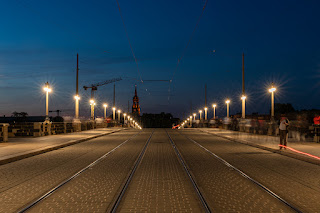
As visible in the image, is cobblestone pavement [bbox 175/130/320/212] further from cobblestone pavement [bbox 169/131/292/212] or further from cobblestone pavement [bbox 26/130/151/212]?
cobblestone pavement [bbox 26/130/151/212]

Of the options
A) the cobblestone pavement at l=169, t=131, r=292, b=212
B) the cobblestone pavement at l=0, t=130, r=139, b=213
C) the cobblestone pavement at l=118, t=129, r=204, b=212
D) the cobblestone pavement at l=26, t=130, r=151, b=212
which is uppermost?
the cobblestone pavement at l=169, t=131, r=292, b=212

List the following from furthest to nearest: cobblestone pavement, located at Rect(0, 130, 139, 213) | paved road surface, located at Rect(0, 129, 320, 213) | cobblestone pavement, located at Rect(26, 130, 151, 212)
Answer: cobblestone pavement, located at Rect(0, 130, 139, 213) → paved road surface, located at Rect(0, 129, 320, 213) → cobblestone pavement, located at Rect(26, 130, 151, 212)

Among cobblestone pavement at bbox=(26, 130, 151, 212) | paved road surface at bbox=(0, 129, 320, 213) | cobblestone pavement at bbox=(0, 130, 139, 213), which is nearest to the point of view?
cobblestone pavement at bbox=(26, 130, 151, 212)

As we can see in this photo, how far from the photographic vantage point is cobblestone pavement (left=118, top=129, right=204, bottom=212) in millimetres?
6104

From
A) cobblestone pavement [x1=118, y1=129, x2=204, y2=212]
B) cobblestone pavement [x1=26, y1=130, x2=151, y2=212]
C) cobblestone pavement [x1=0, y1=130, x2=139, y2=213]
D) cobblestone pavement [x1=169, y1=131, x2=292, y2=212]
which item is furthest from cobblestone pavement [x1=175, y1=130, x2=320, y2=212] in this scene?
cobblestone pavement [x1=0, y1=130, x2=139, y2=213]

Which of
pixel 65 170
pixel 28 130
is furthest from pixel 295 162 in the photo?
pixel 28 130

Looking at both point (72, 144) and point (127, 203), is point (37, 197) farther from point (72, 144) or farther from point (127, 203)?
point (72, 144)

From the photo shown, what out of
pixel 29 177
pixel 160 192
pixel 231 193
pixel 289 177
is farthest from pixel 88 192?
pixel 289 177

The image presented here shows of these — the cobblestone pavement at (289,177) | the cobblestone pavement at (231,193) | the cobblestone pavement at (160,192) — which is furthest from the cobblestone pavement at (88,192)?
the cobblestone pavement at (289,177)

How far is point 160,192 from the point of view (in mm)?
7336

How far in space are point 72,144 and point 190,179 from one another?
46.9 ft

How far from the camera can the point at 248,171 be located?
10.4 meters

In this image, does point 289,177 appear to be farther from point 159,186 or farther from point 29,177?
point 29,177

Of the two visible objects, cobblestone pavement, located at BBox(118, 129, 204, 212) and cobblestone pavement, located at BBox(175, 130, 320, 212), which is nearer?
cobblestone pavement, located at BBox(118, 129, 204, 212)
